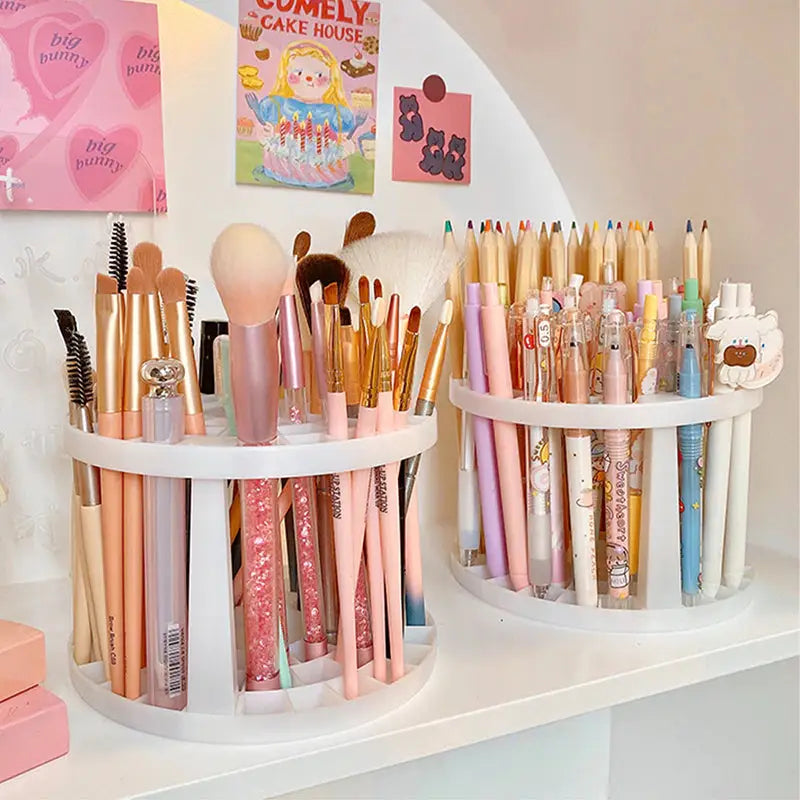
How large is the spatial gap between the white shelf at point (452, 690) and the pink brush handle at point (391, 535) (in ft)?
0.12

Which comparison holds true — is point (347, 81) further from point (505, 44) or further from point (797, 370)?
point (797, 370)

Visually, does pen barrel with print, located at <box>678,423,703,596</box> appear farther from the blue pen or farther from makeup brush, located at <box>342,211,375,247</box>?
makeup brush, located at <box>342,211,375,247</box>

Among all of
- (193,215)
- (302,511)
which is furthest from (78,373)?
(193,215)

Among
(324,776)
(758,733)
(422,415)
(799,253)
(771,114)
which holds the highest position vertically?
(771,114)

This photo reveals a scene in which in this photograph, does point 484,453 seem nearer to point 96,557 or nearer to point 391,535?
point 391,535

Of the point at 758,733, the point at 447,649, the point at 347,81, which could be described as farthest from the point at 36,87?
the point at 758,733

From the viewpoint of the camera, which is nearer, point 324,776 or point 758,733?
point 324,776

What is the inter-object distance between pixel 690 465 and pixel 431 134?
0.42 meters

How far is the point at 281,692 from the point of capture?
1.71ft

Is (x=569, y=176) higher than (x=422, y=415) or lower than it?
higher

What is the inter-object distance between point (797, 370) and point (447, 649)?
38cm

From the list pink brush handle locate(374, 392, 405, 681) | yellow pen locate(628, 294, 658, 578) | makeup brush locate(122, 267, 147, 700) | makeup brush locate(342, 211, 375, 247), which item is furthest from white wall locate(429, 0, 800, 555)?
makeup brush locate(122, 267, 147, 700)

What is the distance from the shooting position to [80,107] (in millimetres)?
728

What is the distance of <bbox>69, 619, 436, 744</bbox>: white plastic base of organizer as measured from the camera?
0.50m
